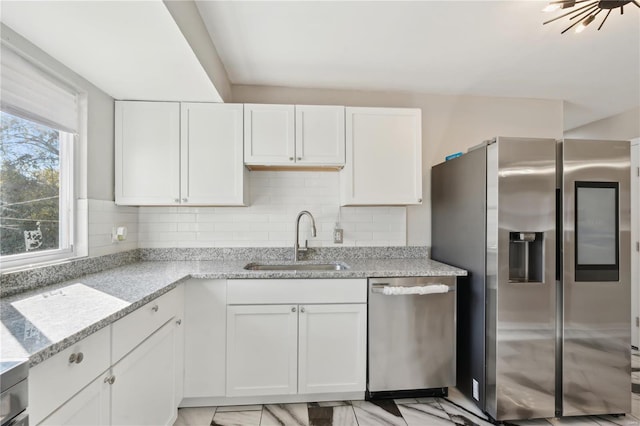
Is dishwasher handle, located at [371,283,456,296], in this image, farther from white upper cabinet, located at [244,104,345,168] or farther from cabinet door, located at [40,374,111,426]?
cabinet door, located at [40,374,111,426]

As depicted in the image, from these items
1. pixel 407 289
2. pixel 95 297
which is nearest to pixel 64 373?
pixel 95 297

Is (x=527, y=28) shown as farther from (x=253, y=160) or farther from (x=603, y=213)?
(x=253, y=160)

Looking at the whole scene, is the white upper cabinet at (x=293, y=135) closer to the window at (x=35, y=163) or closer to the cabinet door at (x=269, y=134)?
the cabinet door at (x=269, y=134)

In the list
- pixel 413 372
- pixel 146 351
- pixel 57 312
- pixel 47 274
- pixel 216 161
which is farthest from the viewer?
pixel 216 161

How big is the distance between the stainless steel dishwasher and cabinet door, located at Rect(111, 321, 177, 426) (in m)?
1.23

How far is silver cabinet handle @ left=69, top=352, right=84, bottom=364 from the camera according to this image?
96 cm

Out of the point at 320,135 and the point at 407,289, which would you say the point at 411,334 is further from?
the point at 320,135

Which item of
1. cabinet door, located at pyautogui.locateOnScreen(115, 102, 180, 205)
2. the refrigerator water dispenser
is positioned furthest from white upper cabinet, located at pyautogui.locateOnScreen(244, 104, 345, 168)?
the refrigerator water dispenser

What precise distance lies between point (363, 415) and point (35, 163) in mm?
2408

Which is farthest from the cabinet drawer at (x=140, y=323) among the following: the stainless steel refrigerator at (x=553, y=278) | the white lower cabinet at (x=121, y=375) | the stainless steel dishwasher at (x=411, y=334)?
the stainless steel refrigerator at (x=553, y=278)

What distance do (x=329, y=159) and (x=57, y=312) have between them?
1765 mm

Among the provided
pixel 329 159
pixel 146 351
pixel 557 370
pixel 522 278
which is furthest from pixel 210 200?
pixel 557 370

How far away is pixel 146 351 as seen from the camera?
144 cm

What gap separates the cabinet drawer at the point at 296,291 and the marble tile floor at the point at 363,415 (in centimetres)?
71
